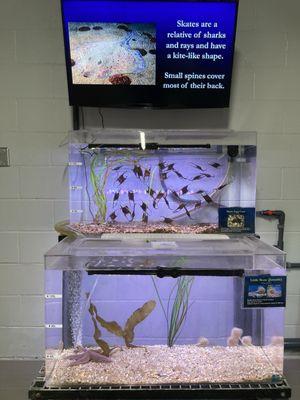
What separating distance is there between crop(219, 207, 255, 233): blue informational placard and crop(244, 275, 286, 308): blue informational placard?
1.73 feet

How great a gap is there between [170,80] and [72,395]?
4.93 feet

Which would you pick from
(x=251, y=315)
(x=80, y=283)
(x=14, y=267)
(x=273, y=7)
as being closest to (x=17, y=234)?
(x=14, y=267)

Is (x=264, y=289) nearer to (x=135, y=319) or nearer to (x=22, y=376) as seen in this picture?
(x=135, y=319)

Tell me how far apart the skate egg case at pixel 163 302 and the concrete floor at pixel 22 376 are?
14.3 inches

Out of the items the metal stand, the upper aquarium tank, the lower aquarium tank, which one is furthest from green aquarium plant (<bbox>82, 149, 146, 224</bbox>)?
the metal stand

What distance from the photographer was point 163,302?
5.00ft

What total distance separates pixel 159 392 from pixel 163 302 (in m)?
0.34

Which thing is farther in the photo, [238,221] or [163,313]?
[238,221]

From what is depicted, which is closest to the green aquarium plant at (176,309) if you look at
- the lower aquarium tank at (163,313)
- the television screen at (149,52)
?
the lower aquarium tank at (163,313)

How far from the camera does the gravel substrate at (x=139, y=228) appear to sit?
1888mm

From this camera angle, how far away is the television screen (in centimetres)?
184

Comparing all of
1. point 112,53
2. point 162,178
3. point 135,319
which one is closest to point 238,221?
point 162,178

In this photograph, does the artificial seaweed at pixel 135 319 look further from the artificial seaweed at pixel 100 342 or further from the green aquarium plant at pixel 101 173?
the green aquarium plant at pixel 101 173

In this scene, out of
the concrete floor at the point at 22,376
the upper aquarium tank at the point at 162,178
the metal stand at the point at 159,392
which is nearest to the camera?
the metal stand at the point at 159,392
